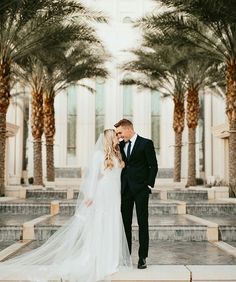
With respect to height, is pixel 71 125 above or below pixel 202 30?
below

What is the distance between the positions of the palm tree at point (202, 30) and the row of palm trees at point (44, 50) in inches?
113

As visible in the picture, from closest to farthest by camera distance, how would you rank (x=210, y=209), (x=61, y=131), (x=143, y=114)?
(x=210, y=209) < (x=143, y=114) < (x=61, y=131)

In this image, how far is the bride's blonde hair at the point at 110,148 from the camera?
6324 mm

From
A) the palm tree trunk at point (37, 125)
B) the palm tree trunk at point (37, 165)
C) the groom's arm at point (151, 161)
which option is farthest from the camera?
the palm tree trunk at point (37, 165)

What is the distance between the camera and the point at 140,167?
256 inches

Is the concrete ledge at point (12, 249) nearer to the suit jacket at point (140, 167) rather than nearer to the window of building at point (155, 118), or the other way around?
the suit jacket at point (140, 167)

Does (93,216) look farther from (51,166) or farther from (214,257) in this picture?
(51,166)

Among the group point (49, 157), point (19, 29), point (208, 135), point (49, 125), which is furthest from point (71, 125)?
point (19, 29)

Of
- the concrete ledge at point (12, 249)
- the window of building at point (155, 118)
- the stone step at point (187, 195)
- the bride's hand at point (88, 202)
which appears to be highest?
the window of building at point (155, 118)

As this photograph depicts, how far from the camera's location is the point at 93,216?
659 centimetres

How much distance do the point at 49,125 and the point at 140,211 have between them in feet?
69.5

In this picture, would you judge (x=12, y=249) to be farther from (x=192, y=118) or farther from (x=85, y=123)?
(x=85, y=123)

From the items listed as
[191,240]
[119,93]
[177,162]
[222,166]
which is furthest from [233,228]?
[119,93]

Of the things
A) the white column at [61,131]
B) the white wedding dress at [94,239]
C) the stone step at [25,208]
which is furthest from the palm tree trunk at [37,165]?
the white wedding dress at [94,239]
